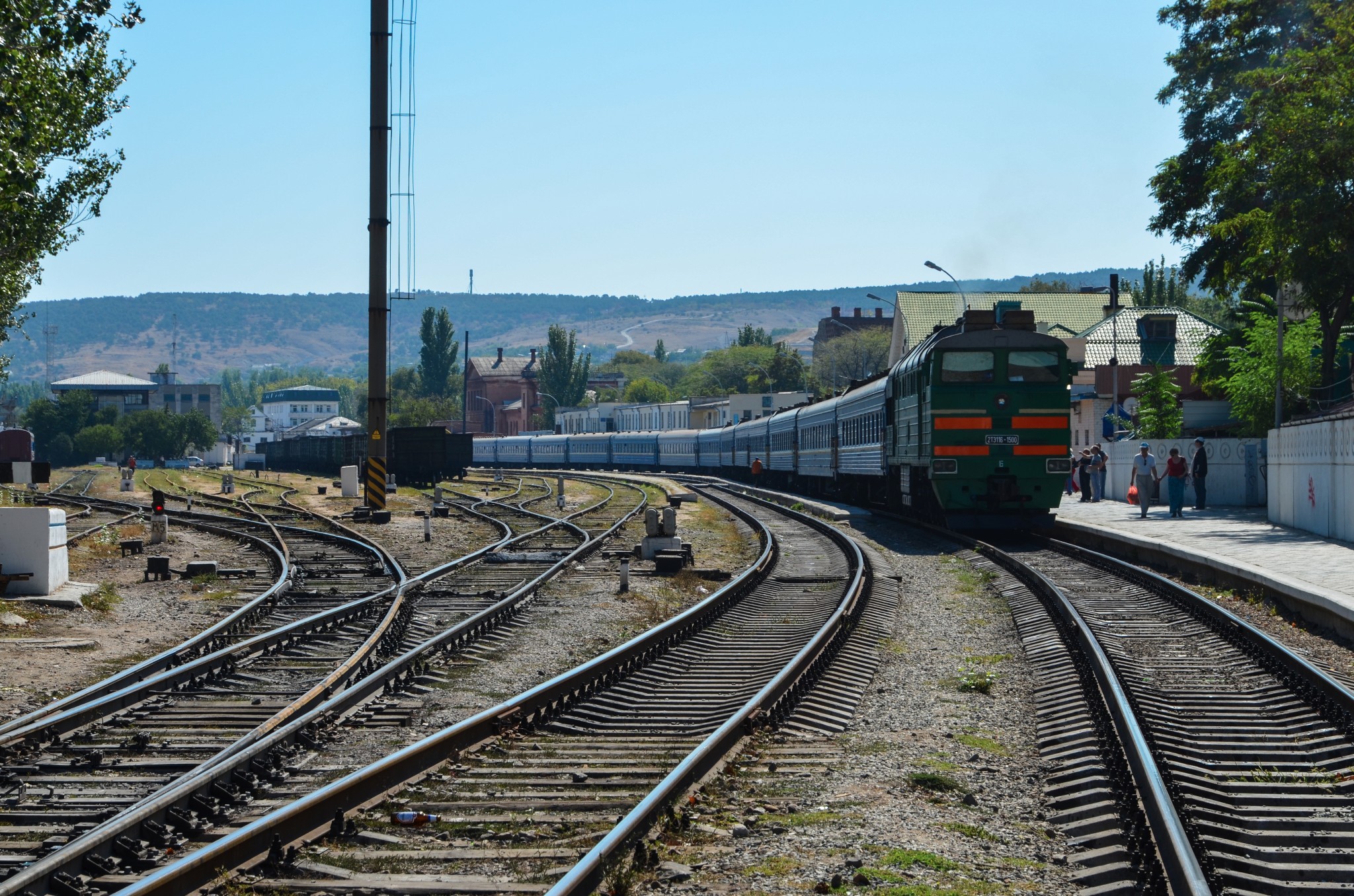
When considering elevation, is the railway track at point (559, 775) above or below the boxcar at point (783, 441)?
below

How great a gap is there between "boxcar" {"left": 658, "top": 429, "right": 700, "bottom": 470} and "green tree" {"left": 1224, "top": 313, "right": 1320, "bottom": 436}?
37106 millimetres

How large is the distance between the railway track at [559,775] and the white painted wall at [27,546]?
7415mm

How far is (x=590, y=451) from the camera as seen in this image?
82062 millimetres

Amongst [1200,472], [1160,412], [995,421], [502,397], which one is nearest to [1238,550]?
[995,421]

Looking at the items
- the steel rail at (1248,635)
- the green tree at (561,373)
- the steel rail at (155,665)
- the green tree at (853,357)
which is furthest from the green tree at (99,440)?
the steel rail at (1248,635)

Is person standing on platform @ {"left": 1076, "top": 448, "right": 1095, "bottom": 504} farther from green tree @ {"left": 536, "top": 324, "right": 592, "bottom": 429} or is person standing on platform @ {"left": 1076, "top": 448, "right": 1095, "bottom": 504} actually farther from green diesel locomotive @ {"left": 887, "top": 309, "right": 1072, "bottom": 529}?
green tree @ {"left": 536, "top": 324, "right": 592, "bottom": 429}

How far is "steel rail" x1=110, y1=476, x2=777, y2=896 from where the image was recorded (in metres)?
5.12

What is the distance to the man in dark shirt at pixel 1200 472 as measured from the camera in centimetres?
2884

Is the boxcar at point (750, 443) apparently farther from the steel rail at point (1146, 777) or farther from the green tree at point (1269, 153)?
the steel rail at point (1146, 777)

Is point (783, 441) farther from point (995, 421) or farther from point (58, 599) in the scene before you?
point (58, 599)

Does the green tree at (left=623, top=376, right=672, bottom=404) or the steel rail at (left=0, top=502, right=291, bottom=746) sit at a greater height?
the green tree at (left=623, top=376, right=672, bottom=404)

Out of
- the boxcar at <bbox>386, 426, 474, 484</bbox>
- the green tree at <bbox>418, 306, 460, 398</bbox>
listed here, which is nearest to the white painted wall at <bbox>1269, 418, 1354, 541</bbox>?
the boxcar at <bbox>386, 426, 474, 484</bbox>

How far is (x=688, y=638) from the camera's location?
1240 cm

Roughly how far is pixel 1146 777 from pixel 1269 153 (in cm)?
2392
